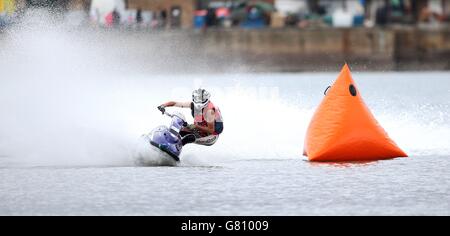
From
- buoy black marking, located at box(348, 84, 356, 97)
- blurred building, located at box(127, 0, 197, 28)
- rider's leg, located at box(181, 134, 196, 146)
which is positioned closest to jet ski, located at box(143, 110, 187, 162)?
rider's leg, located at box(181, 134, 196, 146)

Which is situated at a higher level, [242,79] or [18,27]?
[18,27]

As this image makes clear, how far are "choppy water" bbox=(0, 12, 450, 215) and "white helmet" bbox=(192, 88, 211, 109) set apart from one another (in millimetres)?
955

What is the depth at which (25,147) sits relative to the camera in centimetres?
2539

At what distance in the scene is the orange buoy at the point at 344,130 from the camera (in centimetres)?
2194

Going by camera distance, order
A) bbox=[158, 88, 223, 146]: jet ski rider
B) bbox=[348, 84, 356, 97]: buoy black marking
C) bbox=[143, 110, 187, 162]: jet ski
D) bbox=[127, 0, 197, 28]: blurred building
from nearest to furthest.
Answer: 1. bbox=[143, 110, 187, 162]: jet ski
2. bbox=[158, 88, 223, 146]: jet ski rider
3. bbox=[348, 84, 356, 97]: buoy black marking
4. bbox=[127, 0, 197, 28]: blurred building

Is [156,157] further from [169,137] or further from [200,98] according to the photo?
[200,98]

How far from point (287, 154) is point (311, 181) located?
417cm

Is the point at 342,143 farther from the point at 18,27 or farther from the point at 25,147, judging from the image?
the point at 18,27

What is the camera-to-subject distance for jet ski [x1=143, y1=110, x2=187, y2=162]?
21.4 metres

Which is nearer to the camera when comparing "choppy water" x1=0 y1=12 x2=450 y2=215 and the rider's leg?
"choppy water" x1=0 y1=12 x2=450 y2=215

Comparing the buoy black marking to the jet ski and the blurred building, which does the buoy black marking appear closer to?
the jet ski

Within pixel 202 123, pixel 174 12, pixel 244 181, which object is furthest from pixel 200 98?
pixel 174 12

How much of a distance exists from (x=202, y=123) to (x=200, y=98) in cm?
43
